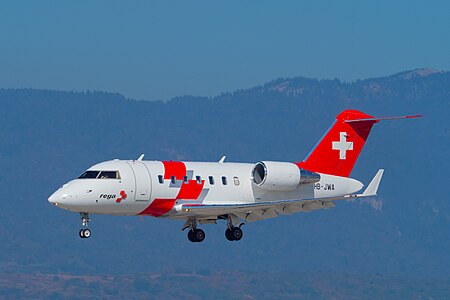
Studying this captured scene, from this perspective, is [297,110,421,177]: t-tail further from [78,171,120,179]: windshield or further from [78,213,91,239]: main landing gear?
[78,213,91,239]: main landing gear

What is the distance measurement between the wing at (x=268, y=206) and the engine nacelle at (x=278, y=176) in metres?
1.22

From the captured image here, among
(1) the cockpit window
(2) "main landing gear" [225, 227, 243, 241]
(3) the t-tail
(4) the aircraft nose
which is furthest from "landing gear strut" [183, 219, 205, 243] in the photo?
(4) the aircraft nose

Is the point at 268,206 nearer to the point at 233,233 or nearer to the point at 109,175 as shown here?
the point at 233,233

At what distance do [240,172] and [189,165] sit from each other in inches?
123

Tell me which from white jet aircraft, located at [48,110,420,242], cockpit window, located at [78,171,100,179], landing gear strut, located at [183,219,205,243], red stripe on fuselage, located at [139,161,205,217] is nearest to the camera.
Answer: white jet aircraft, located at [48,110,420,242]

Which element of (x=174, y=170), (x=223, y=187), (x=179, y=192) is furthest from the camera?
(x=223, y=187)

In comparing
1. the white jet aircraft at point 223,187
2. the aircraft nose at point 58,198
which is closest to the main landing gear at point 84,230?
the white jet aircraft at point 223,187

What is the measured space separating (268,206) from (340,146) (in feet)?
23.9

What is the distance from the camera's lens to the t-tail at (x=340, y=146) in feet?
243

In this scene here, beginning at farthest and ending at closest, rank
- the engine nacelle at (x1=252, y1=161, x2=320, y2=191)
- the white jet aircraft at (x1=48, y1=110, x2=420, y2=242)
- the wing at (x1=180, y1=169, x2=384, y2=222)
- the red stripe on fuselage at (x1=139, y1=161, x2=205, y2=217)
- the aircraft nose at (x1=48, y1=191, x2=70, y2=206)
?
the engine nacelle at (x1=252, y1=161, x2=320, y2=191) < the wing at (x1=180, y1=169, x2=384, y2=222) < the red stripe on fuselage at (x1=139, y1=161, x2=205, y2=217) < the white jet aircraft at (x1=48, y1=110, x2=420, y2=242) < the aircraft nose at (x1=48, y1=191, x2=70, y2=206)

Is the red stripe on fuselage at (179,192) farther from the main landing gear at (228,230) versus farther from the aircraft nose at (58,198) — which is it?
the aircraft nose at (58,198)

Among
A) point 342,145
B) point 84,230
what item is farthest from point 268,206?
point 84,230

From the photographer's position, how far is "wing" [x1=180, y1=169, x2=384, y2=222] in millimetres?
68250

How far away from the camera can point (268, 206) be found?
6906 centimetres
